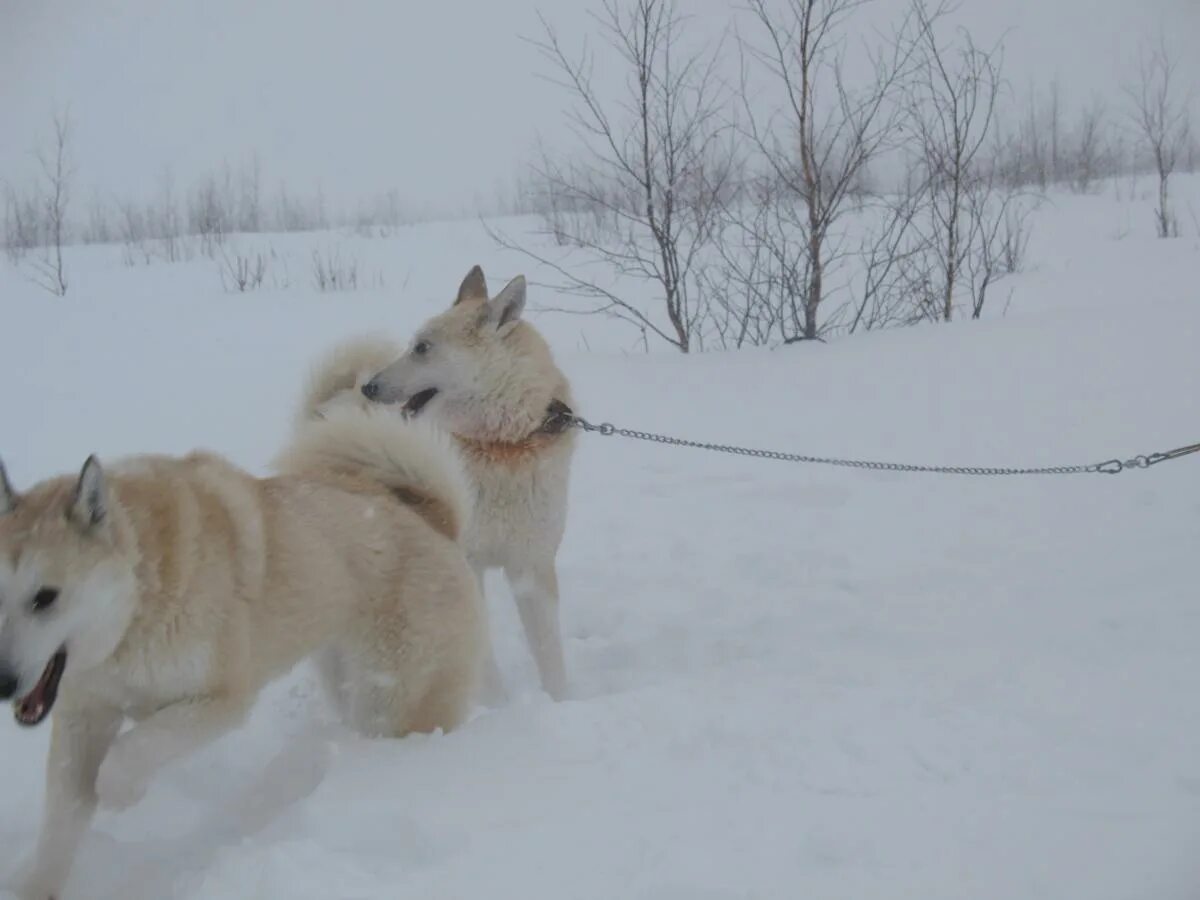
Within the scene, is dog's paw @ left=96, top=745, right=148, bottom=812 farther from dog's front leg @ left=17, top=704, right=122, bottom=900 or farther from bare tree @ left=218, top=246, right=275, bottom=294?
bare tree @ left=218, top=246, right=275, bottom=294

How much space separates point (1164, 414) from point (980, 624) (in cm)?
283

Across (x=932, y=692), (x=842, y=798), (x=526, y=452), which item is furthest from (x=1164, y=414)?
(x=842, y=798)

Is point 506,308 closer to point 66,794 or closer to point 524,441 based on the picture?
point 524,441

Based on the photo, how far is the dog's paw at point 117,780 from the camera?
2.00 metres

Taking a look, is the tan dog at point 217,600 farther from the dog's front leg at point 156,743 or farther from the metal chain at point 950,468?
the metal chain at point 950,468

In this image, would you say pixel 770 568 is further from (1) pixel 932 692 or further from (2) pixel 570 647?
(1) pixel 932 692

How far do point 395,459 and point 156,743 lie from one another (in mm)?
1014

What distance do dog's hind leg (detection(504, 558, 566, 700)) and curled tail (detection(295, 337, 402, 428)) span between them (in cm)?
89

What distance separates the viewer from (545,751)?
94.4 inches

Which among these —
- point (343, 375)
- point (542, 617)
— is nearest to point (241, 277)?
point (343, 375)

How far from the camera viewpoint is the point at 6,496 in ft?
6.54

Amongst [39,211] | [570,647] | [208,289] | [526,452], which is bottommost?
[570,647]

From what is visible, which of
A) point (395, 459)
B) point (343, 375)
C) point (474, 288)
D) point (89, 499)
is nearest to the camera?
point (89, 499)

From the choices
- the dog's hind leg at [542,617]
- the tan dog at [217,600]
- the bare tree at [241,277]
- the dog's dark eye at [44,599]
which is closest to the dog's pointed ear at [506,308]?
the dog's hind leg at [542,617]
